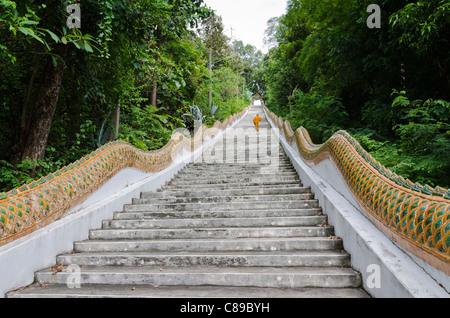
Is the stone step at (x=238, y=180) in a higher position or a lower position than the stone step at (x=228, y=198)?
higher

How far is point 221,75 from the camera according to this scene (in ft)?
101

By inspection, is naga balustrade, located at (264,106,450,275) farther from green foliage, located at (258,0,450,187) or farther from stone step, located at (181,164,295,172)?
stone step, located at (181,164,295,172)

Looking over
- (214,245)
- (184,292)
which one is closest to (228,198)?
(214,245)

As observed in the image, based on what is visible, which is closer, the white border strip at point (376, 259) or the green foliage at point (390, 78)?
the white border strip at point (376, 259)

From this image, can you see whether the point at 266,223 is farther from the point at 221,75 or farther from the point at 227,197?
the point at 221,75

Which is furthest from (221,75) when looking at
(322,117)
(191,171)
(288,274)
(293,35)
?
(288,274)

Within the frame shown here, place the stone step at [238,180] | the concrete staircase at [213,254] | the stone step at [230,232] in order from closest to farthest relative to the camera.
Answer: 1. the concrete staircase at [213,254]
2. the stone step at [230,232]
3. the stone step at [238,180]

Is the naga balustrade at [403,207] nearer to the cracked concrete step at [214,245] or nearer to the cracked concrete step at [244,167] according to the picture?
the cracked concrete step at [214,245]

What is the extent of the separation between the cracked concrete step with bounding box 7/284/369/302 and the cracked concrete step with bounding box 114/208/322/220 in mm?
1560

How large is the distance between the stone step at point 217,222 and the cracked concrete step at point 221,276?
980 mm

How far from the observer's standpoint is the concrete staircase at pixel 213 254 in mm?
2473

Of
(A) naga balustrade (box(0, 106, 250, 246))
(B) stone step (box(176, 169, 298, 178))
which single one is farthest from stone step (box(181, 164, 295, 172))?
(A) naga balustrade (box(0, 106, 250, 246))

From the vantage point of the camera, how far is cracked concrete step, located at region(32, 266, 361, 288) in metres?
2.47

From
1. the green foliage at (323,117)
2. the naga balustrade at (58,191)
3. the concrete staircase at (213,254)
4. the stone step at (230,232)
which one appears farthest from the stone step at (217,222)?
the green foliage at (323,117)
